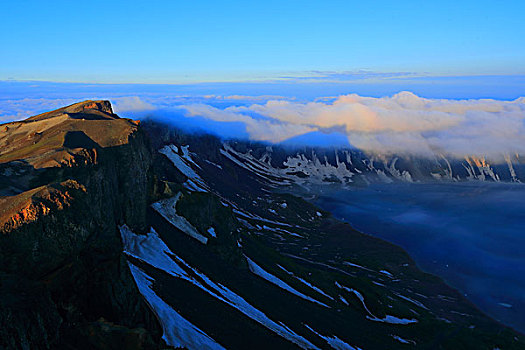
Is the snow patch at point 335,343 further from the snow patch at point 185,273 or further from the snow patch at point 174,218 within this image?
the snow patch at point 174,218

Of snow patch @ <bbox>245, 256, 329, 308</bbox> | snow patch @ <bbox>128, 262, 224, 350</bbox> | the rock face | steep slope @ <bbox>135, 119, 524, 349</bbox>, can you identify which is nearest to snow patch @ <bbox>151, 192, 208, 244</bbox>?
steep slope @ <bbox>135, 119, 524, 349</bbox>

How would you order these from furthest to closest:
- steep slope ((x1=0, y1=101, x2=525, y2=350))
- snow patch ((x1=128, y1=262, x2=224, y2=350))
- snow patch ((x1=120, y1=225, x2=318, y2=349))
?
snow patch ((x1=120, y1=225, x2=318, y2=349))
snow patch ((x1=128, y1=262, x2=224, y2=350))
steep slope ((x1=0, y1=101, x2=525, y2=350))

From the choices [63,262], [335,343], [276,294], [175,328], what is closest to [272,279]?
[276,294]

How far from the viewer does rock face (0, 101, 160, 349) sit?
22.6 metres

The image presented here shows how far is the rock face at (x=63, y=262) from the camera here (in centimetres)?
2264

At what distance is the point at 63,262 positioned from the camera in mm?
31562

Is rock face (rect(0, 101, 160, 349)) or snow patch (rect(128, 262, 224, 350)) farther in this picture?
snow patch (rect(128, 262, 224, 350))

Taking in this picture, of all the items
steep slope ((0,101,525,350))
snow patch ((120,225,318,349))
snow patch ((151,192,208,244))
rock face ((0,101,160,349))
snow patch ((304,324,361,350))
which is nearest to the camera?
rock face ((0,101,160,349))

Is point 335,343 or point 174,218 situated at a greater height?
point 174,218

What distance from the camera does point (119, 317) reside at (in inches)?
1236

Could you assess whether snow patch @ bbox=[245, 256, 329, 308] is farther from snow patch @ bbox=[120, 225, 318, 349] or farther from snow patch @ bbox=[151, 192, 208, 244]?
snow patch @ bbox=[120, 225, 318, 349]

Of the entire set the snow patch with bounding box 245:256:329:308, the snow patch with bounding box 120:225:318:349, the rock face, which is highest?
the rock face

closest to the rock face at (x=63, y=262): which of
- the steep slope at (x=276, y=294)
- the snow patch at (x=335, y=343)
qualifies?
the steep slope at (x=276, y=294)

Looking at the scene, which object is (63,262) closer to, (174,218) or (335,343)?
(335,343)
